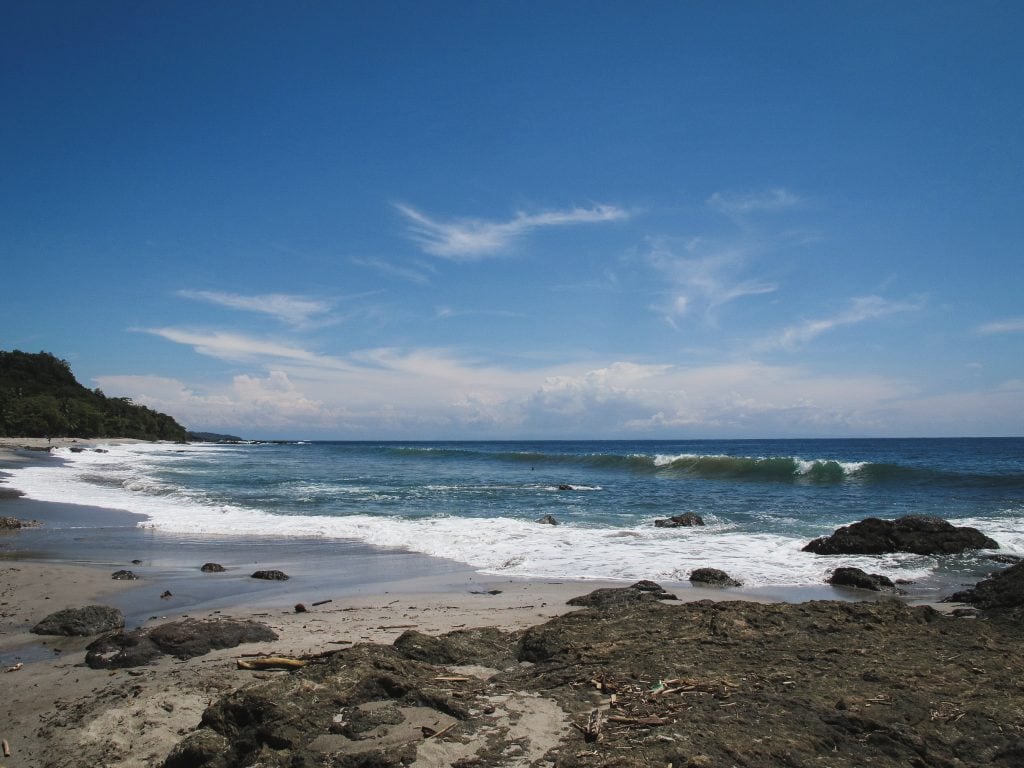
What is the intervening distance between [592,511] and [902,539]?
9727 millimetres

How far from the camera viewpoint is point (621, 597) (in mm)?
8188

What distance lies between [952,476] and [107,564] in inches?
1449

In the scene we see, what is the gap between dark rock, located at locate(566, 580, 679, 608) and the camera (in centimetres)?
797

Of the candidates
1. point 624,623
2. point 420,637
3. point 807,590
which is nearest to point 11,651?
point 420,637

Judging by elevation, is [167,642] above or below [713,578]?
above

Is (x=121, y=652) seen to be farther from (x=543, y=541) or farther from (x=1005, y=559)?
(x=1005, y=559)

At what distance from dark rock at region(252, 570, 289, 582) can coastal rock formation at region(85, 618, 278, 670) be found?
3.90m

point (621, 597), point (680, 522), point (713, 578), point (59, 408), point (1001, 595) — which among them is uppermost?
point (59, 408)

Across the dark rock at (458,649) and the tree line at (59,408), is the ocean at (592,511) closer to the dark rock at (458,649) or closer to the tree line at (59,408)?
the dark rock at (458,649)

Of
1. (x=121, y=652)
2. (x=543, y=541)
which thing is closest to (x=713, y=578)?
(x=543, y=541)

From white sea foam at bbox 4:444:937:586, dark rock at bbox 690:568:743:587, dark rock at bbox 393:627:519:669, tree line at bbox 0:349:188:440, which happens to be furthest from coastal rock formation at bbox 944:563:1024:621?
tree line at bbox 0:349:188:440

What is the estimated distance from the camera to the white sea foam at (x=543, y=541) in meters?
11.4

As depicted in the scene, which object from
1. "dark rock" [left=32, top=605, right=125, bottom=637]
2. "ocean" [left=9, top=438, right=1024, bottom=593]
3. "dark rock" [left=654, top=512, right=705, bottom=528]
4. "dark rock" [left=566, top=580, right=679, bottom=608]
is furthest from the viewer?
"dark rock" [left=654, top=512, right=705, bottom=528]

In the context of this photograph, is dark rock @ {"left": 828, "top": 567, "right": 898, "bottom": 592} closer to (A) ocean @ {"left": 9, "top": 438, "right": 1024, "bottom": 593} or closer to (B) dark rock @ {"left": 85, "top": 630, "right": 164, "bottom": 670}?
(A) ocean @ {"left": 9, "top": 438, "right": 1024, "bottom": 593}
